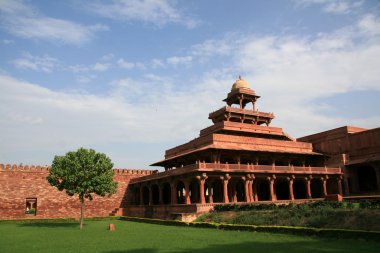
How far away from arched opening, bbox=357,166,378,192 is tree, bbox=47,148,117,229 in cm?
2935

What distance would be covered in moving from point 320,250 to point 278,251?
160cm

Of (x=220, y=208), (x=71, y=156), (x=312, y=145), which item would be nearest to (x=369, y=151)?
(x=312, y=145)

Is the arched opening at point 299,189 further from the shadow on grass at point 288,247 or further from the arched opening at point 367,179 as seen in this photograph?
the shadow on grass at point 288,247

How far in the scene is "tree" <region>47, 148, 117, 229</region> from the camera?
29453 mm

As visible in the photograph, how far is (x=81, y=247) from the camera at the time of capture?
16.4 metres

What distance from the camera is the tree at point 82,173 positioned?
2945 centimetres

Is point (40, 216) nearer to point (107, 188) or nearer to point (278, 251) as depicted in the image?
point (107, 188)

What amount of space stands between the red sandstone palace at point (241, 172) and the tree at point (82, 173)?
7.34 metres

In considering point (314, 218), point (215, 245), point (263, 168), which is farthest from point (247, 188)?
point (215, 245)

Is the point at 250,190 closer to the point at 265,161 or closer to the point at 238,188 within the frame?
the point at 238,188

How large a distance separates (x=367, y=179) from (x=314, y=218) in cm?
2566

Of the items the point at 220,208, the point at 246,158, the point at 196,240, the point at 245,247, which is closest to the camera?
the point at 245,247

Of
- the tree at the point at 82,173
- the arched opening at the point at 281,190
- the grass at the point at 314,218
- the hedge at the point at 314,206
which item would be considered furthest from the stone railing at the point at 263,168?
the tree at the point at 82,173

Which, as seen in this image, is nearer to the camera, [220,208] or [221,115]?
[220,208]
